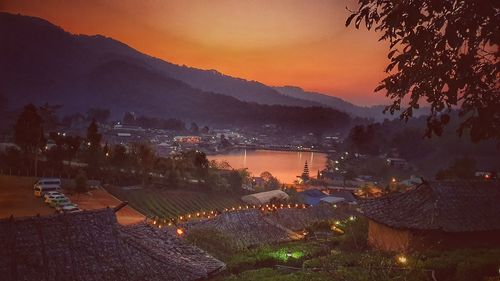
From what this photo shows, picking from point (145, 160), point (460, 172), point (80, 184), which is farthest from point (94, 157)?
point (460, 172)

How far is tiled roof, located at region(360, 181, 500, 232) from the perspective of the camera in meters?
18.6

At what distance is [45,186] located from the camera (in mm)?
37469

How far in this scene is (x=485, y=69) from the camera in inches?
244

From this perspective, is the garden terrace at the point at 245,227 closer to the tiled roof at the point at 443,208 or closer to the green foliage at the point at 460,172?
the tiled roof at the point at 443,208

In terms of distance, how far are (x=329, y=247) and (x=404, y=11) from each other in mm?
19399

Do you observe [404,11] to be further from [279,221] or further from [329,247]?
[279,221]

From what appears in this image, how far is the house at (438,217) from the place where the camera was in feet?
60.4

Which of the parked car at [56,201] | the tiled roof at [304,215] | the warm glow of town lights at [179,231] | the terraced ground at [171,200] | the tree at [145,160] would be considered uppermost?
the tree at [145,160]

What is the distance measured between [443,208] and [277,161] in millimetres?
94914

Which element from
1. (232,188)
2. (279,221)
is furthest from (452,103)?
(232,188)

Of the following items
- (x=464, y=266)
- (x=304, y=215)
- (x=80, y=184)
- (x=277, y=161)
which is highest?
(x=464, y=266)

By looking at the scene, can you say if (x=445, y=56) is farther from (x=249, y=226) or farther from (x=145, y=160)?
(x=145, y=160)

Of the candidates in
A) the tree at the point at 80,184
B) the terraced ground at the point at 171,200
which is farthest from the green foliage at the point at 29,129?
the terraced ground at the point at 171,200

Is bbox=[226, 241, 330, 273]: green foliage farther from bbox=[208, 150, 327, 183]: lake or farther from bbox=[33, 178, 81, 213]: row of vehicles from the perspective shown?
bbox=[208, 150, 327, 183]: lake
